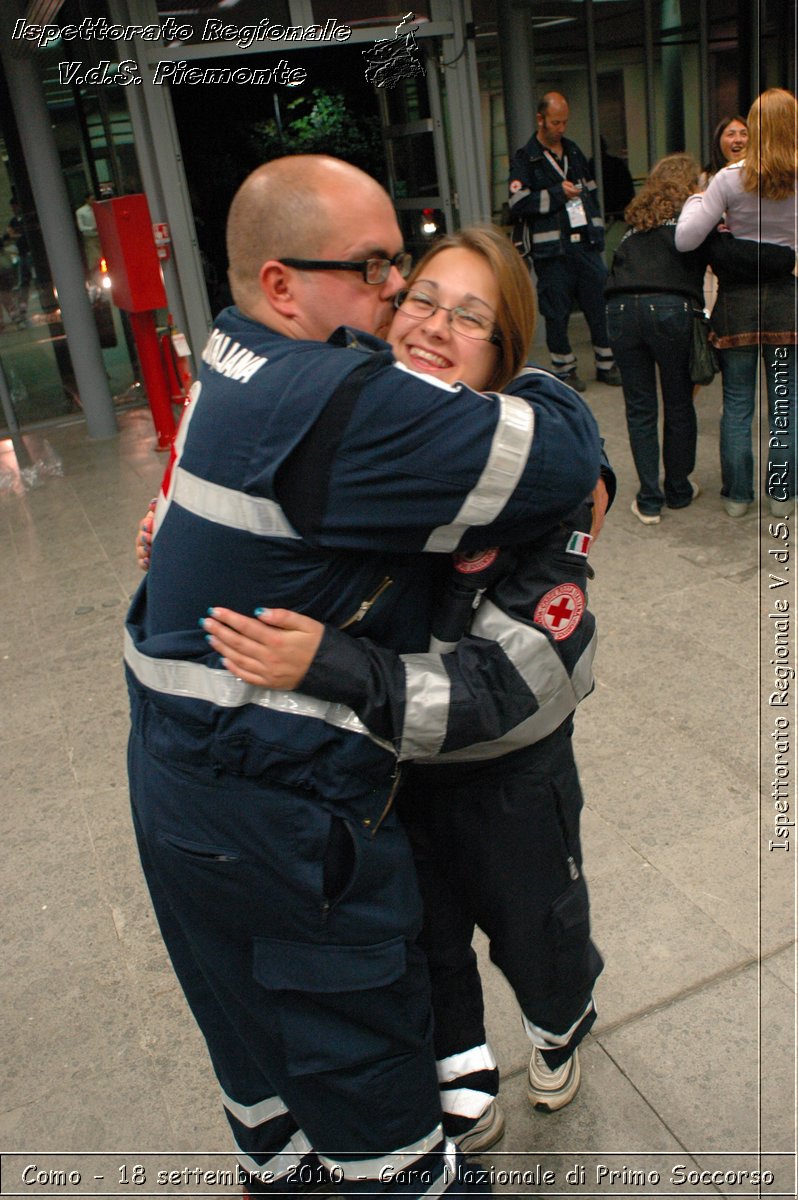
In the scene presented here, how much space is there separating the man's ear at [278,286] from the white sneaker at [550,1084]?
1708 millimetres

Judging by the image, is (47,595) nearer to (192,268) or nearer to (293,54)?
(192,268)

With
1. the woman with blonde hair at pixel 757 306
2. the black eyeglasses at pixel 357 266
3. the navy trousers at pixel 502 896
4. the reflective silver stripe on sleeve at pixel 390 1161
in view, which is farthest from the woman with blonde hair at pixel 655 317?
the reflective silver stripe on sleeve at pixel 390 1161

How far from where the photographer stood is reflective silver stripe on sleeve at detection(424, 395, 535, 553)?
1.60 m

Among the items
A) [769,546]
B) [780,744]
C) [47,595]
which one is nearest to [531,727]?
[780,744]

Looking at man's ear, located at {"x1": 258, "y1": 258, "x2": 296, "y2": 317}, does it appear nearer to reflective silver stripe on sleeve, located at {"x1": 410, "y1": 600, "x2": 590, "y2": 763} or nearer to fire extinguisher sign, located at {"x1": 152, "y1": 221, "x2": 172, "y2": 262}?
reflective silver stripe on sleeve, located at {"x1": 410, "y1": 600, "x2": 590, "y2": 763}

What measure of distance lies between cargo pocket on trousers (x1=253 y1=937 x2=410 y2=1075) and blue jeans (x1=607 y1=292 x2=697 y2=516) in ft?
13.6

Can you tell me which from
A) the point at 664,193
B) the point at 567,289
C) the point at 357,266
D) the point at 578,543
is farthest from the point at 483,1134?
the point at 567,289

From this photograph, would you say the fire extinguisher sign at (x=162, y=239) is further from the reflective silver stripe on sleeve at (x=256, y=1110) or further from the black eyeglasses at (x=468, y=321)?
the reflective silver stripe on sleeve at (x=256, y=1110)

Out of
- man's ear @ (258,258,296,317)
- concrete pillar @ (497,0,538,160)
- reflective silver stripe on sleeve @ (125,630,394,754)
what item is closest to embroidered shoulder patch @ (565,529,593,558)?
reflective silver stripe on sleeve @ (125,630,394,754)

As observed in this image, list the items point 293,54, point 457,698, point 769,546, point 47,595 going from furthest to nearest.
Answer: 1. point 293,54
2. point 47,595
3. point 769,546
4. point 457,698

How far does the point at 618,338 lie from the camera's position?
537 centimetres

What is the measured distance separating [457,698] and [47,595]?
4369 millimetres

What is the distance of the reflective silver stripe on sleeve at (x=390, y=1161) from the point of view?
1.90 m

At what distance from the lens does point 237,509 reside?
163cm
